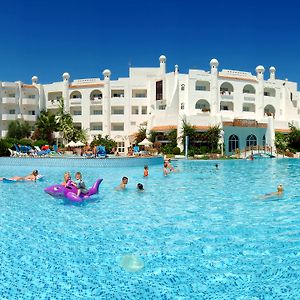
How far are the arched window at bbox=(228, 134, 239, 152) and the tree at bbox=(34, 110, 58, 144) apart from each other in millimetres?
22188

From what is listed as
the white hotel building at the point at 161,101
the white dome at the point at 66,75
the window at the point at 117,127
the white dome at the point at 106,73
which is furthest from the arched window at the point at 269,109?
the white dome at the point at 66,75

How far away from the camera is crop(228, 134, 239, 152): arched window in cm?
4156

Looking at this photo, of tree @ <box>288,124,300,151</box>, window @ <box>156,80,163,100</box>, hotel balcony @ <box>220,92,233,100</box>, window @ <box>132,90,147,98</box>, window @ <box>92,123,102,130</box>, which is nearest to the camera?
tree @ <box>288,124,300,151</box>

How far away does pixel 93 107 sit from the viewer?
4762cm

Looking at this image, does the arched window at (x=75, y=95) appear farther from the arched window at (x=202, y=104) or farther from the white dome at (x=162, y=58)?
the arched window at (x=202, y=104)

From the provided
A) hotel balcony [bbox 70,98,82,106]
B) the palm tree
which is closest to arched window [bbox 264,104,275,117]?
hotel balcony [bbox 70,98,82,106]

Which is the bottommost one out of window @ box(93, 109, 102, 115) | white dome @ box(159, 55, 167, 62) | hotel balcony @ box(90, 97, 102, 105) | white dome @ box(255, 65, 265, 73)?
window @ box(93, 109, 102, 115)

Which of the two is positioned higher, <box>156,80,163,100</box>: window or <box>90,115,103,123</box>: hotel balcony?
<box>156,80,163,100</box>: window

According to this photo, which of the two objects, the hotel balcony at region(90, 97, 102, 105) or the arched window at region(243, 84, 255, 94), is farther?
the hotel balcony at region(90, 97, 102, 105)

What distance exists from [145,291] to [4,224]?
5.23m

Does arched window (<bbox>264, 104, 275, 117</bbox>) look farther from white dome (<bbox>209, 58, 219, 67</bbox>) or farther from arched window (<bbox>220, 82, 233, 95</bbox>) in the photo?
white dome (<bbox>209, 58, 219, 67</bbox>)

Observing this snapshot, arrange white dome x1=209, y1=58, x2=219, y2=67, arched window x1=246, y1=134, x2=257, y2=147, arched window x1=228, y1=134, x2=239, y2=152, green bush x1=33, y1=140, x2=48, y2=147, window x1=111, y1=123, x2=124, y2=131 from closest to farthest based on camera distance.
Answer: green bush x1=33, y1=140, x2=48, y2=147 → arched window x1=228, y1=134, x2=239, y2=152 → arched window x1=246, y1=134, x2=257, y2=147 → white dome x1=209, y1=58, x2=219, y2=67 → window x1=111, y1=123, x2=124, y2=131

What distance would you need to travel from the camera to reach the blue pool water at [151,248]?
16.9 ft

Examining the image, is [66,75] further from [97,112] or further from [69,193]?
[69,193]
